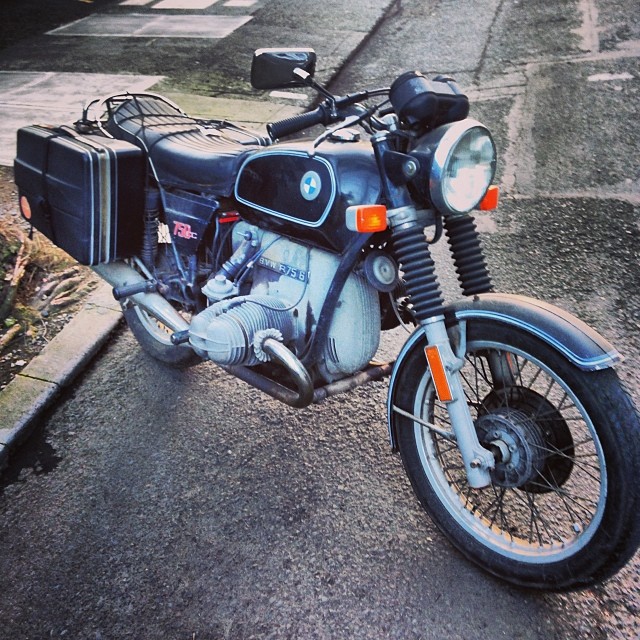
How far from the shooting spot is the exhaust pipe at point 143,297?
9.35ft

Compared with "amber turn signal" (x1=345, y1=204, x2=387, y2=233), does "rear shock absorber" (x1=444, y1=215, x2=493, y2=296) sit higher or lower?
lower

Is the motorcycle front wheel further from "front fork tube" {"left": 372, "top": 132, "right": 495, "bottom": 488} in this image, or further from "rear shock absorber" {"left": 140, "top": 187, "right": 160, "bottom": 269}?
"rear shock absorber" {"left": 140, "top": 187, "right": 160, "bottom": 269}

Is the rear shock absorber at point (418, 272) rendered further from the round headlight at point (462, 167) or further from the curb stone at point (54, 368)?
the curb stone at point (54, 368)

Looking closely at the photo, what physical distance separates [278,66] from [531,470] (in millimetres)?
1556

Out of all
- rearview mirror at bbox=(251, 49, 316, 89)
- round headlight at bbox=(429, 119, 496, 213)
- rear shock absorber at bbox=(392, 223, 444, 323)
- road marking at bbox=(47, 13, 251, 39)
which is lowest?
road marking at bbox=(47, 13, 251, 39)

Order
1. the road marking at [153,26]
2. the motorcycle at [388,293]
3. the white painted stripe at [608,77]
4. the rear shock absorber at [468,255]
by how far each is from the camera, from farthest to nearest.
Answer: the road marking at [153,26] → the white painted stripe at [608,77] → the rear shock absorber at [468,255] → the motorcycle at [388,293]

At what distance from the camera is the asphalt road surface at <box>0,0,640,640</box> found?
2162mm

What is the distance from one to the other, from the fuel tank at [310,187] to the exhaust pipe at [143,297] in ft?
2.04

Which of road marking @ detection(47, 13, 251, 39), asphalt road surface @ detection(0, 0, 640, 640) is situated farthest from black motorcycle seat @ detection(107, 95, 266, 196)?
road marking @ detection(47, 13, 251, 39)

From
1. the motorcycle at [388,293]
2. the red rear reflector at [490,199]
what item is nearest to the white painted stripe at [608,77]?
the motorcycle at [388,293]

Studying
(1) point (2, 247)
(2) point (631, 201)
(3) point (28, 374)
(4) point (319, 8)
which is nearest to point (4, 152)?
(1) point (2, 247)

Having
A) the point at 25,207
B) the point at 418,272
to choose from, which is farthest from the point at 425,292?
the point at 25,207

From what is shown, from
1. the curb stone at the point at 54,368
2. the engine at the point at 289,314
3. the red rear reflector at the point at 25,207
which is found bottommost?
the curb stone at the point at 54,368

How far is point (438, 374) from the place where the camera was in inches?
81.5
